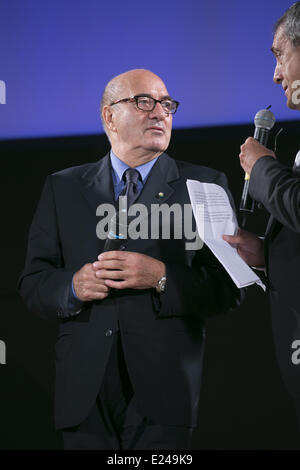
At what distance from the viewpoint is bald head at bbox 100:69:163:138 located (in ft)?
7.13

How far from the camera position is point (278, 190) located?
153 cm

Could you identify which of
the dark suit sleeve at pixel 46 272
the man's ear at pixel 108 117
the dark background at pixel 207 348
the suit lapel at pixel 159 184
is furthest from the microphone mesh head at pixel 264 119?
the dark background at pixel 207 348

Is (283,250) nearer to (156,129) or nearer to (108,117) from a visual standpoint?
(156,129)

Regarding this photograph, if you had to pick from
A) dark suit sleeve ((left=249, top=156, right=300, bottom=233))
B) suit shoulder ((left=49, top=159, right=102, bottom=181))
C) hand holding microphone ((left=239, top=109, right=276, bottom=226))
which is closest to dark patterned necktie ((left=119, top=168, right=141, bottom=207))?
suit shoulder ((left=49, top=159, right=102, bottom=181))

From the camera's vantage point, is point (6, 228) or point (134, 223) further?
point (6, 228)

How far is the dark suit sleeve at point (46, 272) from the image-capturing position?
6.49ft

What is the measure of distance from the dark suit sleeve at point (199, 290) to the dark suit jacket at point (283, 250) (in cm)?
29

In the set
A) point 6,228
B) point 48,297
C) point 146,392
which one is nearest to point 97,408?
point 146,392

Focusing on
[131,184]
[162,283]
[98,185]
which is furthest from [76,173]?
[162,283]

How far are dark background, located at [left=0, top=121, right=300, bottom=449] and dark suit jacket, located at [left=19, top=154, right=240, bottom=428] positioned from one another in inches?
26.6

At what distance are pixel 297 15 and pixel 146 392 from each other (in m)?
1.22

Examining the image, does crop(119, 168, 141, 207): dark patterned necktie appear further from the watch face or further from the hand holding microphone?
the hand holding microphone

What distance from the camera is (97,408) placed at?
→ 1.90 m

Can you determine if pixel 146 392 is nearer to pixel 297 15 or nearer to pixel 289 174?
pixel 289 174
